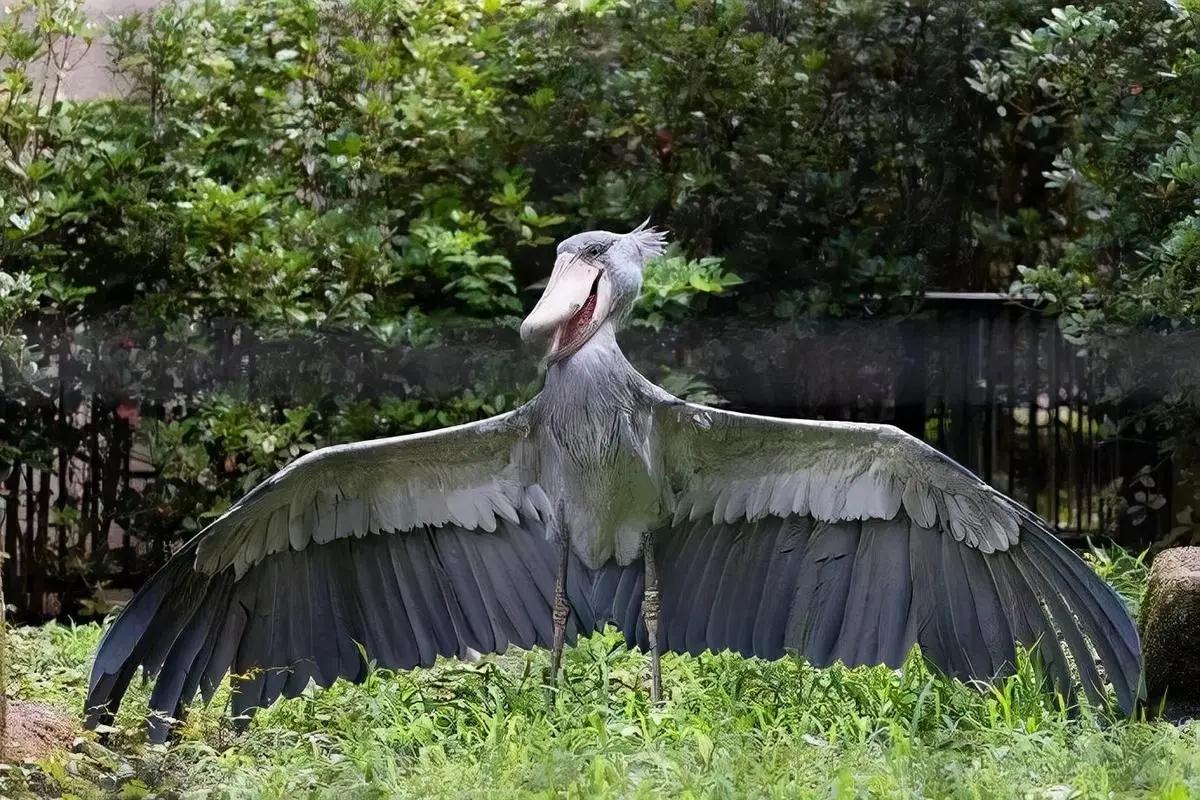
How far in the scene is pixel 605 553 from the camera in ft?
8.97

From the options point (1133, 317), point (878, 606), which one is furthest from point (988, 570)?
point (1133, 317)

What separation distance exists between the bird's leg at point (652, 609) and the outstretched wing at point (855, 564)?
4 centimetres

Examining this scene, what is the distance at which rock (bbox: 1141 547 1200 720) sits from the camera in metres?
2.77

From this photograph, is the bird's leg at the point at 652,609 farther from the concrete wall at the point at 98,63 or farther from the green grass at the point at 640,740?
the concrete wall at the point at 98,63

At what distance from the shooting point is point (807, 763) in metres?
2.29

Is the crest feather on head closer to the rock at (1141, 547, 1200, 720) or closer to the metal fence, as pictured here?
the metal fence

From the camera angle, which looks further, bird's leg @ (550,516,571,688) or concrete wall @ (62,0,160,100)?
concrete wall @ (62,0,160,100)

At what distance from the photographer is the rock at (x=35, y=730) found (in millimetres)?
2436

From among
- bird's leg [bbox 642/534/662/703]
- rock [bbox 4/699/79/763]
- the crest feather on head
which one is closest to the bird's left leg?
bird's leg [bbox 642/534/662/703]

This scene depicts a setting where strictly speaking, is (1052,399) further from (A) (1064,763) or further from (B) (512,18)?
(B) (512,18)

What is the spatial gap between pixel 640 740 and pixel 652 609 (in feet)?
0.96

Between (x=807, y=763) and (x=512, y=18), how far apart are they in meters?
2.04

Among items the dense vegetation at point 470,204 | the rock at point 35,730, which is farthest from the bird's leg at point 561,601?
the rock at point 35,730

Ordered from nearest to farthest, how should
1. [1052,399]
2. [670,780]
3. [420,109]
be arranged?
[670,780], [1052,399], [420,109]
